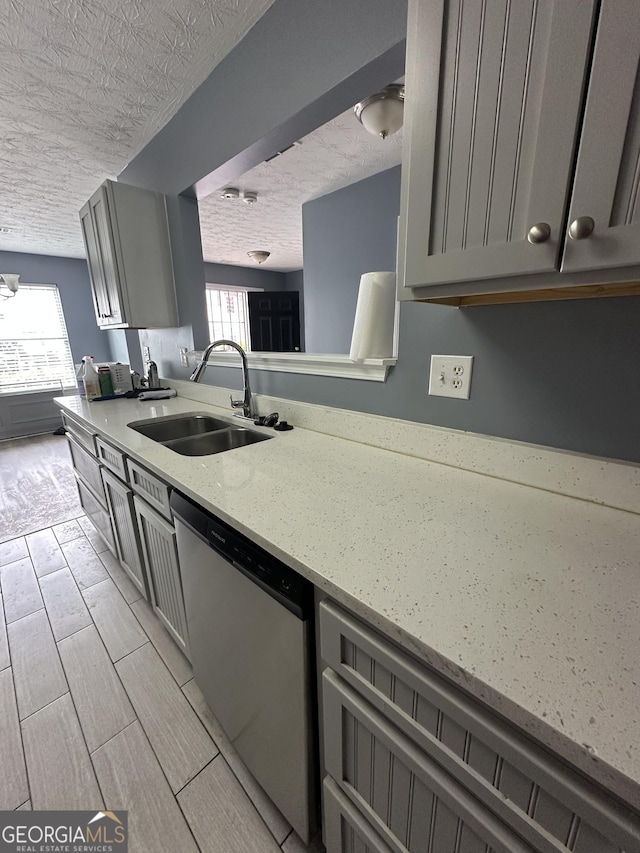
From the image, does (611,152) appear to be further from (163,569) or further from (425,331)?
(163,569)

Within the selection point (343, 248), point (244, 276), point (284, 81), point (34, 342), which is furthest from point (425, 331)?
point (34, 342)

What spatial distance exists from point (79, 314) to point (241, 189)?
406 centimetres

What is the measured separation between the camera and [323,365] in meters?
1.45

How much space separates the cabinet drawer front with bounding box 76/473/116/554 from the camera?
1.95m

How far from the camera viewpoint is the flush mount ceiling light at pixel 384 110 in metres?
1.52

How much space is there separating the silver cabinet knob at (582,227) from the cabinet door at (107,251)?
2459 mm

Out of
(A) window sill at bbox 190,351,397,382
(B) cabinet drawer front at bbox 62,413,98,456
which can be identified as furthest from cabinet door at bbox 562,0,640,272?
(B) cabinet drawer front at bbox 62,413,98,456

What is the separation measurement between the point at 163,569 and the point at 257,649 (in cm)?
70

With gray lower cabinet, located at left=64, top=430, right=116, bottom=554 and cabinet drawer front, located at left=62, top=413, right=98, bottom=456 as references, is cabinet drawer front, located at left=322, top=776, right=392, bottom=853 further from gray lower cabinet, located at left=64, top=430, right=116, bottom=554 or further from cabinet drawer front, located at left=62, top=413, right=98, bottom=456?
cabinet drawer front, located at left=62, top=413, right=98, bottom=456

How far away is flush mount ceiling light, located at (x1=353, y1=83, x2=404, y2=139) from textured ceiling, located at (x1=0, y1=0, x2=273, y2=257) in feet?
1.82

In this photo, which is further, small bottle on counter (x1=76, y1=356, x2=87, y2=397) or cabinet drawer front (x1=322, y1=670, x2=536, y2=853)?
small bottle on counter (x1=76, y1=356, x2=87, y2=397)

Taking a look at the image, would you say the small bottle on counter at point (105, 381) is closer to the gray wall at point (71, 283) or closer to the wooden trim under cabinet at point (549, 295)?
the wooden trim under cabinet at point (549, 295)

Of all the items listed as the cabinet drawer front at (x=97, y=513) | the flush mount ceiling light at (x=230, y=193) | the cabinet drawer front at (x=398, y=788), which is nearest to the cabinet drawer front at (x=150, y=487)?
the cabinet drawer front at (x=97, y=513)

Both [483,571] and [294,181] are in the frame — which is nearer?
[483,571]
